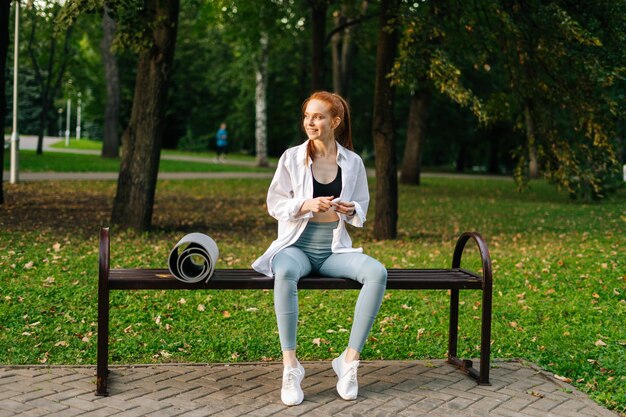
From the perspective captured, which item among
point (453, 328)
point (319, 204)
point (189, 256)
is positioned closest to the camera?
point (189, 256)

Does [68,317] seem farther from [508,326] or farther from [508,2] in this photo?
[508,2]

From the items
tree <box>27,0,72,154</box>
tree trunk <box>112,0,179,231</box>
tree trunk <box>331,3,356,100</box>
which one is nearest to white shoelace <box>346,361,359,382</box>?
tree trunk <box>112,0,179,231</box>

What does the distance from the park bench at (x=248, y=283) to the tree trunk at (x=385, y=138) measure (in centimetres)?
716

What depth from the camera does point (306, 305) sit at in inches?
309

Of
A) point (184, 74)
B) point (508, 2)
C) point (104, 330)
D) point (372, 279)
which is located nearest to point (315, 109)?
point (372, 279)

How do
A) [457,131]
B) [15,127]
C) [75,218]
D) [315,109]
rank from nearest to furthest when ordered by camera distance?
[315,109] → [75,218] → [15,127] → [457,131]

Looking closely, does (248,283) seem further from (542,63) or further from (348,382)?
(542,63)

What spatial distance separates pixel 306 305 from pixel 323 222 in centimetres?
258

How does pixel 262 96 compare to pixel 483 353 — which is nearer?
pixel 483 353

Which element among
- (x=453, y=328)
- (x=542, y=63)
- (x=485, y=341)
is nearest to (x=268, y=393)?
(x=485, y=341)

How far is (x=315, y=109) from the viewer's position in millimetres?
5344

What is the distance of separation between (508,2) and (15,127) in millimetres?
12261

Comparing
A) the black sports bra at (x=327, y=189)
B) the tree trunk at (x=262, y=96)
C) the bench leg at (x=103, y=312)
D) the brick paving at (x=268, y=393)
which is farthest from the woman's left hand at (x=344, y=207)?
the tree trunk at (x=262, y=96)

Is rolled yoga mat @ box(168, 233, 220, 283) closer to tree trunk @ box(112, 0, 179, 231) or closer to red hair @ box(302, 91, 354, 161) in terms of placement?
red hair @ box(302, 91, 354, 161)
